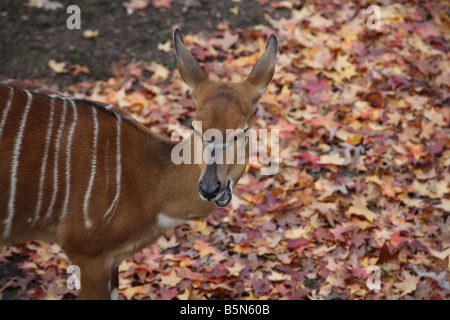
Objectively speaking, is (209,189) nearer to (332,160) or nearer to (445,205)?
(332,160)

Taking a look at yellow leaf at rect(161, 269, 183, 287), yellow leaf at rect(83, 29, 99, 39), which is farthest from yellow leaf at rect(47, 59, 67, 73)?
yellow leaf at rect(161, 269, 183, 287)

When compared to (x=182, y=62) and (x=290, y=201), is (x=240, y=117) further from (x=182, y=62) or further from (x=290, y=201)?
(x=290, y=201)

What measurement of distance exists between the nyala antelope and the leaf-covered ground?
117 cm

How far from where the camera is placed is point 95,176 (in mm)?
4340

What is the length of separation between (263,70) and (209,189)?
3.54 ft

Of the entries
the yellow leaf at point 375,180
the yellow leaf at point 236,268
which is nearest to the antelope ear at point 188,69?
the yellow leaf at point 236,268

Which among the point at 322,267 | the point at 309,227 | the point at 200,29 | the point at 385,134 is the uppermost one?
the point at 200,29

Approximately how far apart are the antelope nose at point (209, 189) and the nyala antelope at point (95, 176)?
294 mm

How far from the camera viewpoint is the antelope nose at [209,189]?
371 cm

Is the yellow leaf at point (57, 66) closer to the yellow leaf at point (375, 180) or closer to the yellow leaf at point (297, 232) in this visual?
the yellow leaf at point (297, 232)
